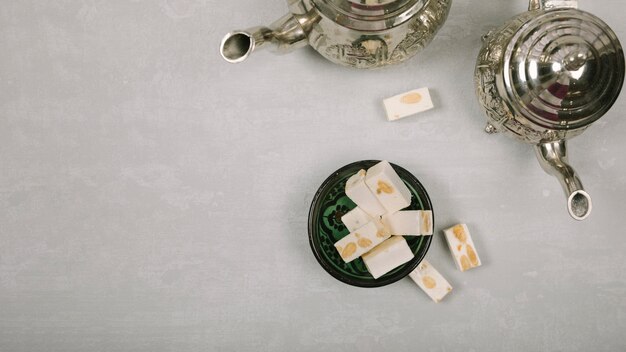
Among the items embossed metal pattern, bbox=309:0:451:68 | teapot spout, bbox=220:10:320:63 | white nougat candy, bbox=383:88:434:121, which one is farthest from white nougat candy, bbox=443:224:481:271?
teapot spout, bbox=220:10:320:63

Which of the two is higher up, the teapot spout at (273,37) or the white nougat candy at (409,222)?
the teapot spout at (273,37)

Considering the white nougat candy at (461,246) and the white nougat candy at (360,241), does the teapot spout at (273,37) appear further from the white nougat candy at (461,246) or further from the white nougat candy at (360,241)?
the white nougat candy at (461,246)

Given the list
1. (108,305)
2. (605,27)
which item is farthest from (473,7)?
(108,305)

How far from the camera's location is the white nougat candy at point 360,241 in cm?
108

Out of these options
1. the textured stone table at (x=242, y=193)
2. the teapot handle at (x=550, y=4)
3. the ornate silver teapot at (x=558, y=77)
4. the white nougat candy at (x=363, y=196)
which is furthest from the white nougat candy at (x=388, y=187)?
the teapot handle at (x=550, y=4)

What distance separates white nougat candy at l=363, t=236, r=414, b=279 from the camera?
3.55 feet

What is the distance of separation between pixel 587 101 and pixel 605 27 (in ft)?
0.44

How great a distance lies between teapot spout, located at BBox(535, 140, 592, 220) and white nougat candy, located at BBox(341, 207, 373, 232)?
0.34 meters

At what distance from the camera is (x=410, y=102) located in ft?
3.77

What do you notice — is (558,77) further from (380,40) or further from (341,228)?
(341,228)

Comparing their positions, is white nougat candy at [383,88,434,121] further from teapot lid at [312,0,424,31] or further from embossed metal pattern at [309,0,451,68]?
teapot lid at [312,0,424,31]

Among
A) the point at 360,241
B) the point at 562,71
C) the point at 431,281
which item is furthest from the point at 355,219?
the point at 562,71

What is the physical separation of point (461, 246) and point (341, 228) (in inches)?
9.8

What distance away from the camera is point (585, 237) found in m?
1.21
